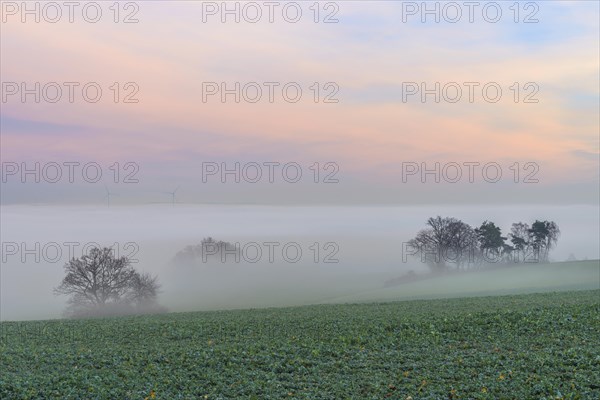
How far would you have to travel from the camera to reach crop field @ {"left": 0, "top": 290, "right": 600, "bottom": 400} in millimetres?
13422

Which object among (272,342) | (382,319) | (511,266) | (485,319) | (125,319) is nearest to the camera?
(272,342)

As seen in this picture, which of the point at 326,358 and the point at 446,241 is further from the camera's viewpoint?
the point at 446,241

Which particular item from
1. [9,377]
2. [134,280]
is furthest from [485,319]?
[134,280]

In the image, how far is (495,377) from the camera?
13688 millimetres

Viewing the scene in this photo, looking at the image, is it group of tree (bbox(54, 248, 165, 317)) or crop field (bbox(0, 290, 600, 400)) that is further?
group of tree (bbox(54, 248, 165, 317))

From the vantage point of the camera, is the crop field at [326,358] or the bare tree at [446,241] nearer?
the crop field at [326,358]

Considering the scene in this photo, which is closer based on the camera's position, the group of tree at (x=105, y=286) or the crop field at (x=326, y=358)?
the crop field at (x=326, y=358)

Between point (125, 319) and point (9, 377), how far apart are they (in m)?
11.0

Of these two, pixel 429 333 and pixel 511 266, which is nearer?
pixel 429 333

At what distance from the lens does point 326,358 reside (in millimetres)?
15734

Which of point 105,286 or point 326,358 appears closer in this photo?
point 326,358

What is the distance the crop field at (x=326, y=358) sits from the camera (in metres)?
13.4

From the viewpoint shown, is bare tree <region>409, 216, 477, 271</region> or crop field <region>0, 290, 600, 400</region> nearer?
crop field <region>0, 290, 600, 400</region>

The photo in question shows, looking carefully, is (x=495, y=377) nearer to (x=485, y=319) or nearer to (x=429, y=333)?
(x=429, y=333)
